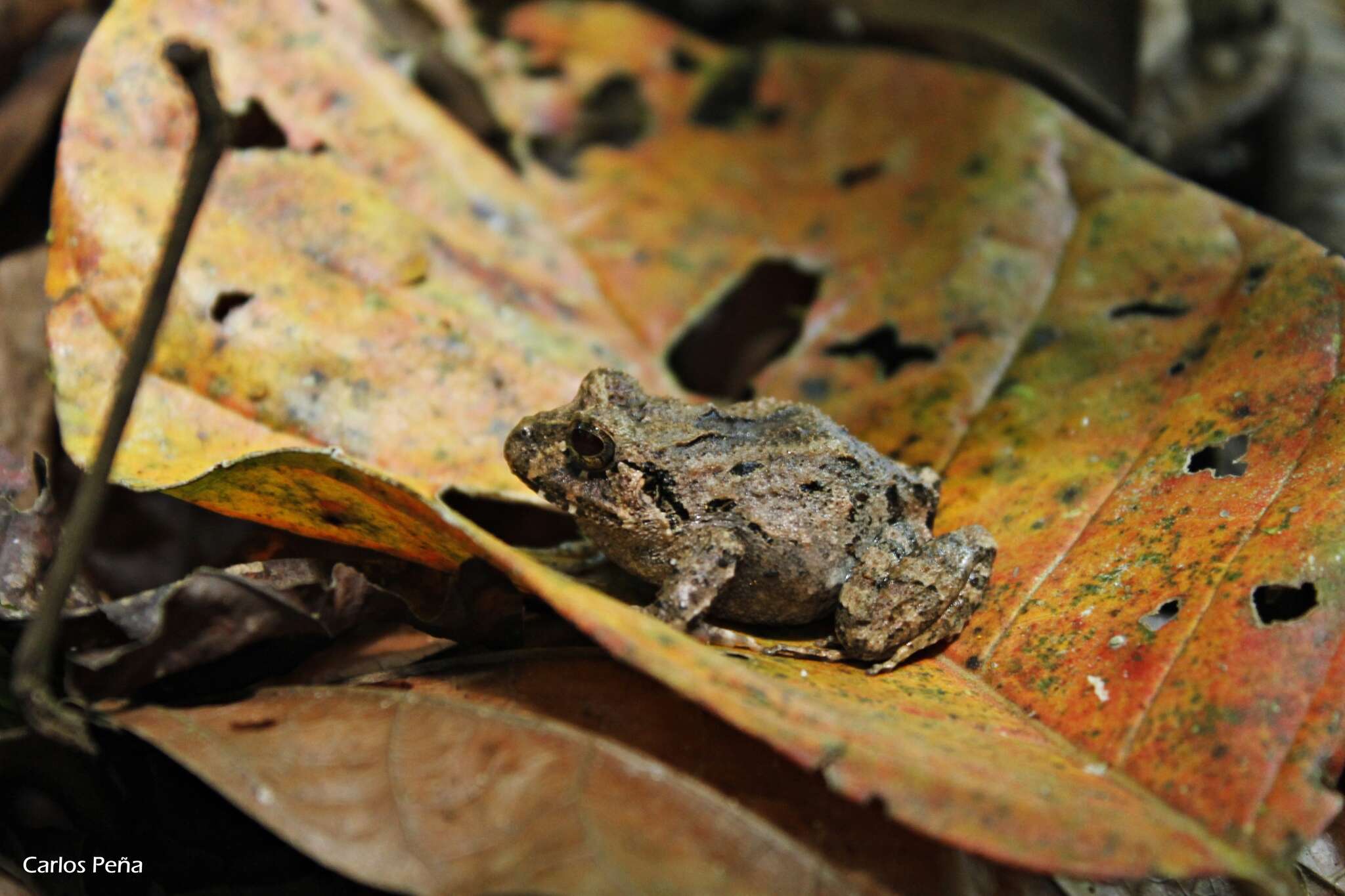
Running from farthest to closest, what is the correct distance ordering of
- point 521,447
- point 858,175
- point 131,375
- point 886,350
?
point 858,175, point 886,350, point 521,447, point 131,375

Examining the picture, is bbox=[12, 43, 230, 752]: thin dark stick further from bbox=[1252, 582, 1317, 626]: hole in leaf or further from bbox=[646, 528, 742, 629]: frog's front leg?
bbox=[1252, 582, 1317, 626]: hole in leaf

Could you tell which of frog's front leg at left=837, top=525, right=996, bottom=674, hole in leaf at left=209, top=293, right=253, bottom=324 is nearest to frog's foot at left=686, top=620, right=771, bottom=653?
frog's front leg at left=837, top=525, right=996, bottom=674

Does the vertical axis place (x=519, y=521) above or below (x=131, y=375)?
below

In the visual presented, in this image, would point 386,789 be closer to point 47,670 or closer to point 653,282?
point 47,670

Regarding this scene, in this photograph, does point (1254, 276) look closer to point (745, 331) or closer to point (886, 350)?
point (886, 350)

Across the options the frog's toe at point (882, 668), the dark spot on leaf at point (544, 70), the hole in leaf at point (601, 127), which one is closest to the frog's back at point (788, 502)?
the frog's toe at point (882, 668)

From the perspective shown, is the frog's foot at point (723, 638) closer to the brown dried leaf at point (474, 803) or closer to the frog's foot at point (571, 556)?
the frog's foot at point (571, 556)

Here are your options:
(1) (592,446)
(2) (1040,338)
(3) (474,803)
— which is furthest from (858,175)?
(3) (474,803)
